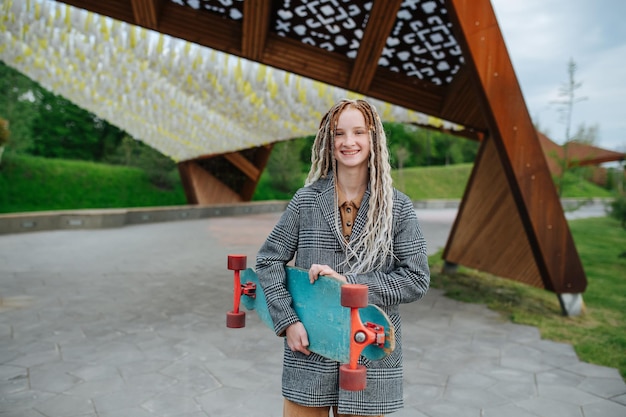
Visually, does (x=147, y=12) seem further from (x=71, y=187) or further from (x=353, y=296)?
(x=71, y=187)

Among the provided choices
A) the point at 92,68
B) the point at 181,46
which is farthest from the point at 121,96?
the point at 181,46

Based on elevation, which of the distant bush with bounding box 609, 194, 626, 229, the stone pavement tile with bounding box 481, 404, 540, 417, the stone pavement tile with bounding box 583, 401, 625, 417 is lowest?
the stone pavement tile with bounding box 481, 404, 540, 417

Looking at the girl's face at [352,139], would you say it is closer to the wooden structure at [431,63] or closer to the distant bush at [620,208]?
the wooden structure at [431,63]

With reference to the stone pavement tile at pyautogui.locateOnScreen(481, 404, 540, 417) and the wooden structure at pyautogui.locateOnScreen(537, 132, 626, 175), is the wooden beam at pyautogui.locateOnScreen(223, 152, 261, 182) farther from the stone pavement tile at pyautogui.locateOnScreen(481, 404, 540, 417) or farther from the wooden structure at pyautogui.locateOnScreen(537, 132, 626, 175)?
the stone pavement tile at pyautogui.locateOnScreen(481, 404, 540, 417)

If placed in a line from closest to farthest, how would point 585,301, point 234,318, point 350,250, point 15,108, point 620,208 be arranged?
point 350,250 < point 234,318 < point 585,301 < point 620,208 < point 15,108

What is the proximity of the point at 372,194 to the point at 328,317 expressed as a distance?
438mm

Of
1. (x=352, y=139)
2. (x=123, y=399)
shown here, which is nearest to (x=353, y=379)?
(x=352, y=139)

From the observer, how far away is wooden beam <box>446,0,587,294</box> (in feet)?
15.5

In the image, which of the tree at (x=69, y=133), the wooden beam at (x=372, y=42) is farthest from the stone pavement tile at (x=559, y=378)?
the tree at (x=69, y=133)

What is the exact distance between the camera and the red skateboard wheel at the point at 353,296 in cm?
127

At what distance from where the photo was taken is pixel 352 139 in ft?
5.50

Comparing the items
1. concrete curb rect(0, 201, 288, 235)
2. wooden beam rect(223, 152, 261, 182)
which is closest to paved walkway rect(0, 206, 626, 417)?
concrete curb rect(0, 201, 288, 235)

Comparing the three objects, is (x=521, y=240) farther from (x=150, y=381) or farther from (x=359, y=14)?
(x=150, y=381)

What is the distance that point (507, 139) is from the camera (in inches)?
203
